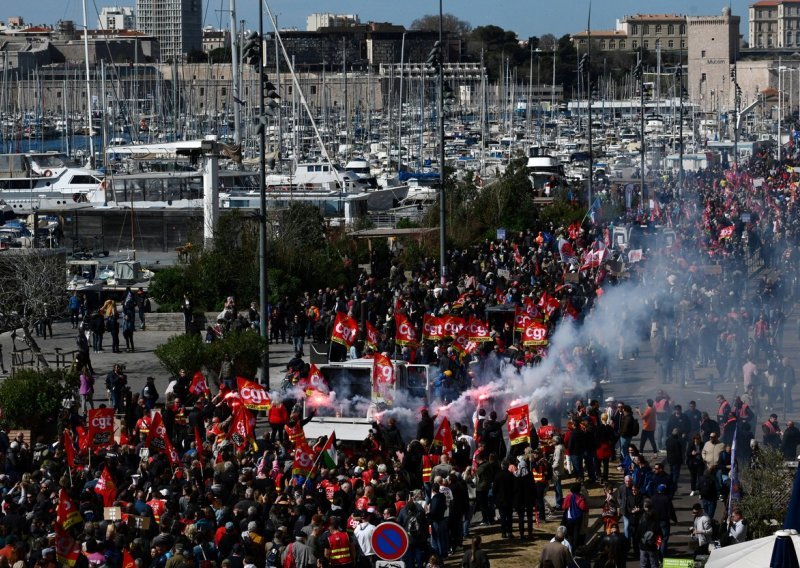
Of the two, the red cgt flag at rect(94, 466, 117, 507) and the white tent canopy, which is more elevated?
the white tent canopy

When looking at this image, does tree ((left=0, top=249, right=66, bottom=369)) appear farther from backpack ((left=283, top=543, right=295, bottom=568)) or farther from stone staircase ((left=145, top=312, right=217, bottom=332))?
backpack ((left=283, top=543, right=295, bottom=568))

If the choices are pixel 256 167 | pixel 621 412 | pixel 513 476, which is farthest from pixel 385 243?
pixel 256 167

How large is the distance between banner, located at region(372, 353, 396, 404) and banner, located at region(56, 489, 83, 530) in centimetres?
736

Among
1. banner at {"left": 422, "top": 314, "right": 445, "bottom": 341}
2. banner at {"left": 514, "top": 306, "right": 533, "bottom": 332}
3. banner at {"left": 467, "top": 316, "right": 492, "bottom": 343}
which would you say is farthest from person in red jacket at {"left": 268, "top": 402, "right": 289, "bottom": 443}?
banner at {"left": 514, "top": 306, "right": 533, "bottom": 332}

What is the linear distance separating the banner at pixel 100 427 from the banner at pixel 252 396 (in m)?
2.19

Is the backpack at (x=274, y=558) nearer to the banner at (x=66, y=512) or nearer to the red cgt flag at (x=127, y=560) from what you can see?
the red cgt flag at (x=127, y=560)

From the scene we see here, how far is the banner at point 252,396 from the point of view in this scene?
21.8 meters

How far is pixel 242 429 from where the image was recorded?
20.4 meters

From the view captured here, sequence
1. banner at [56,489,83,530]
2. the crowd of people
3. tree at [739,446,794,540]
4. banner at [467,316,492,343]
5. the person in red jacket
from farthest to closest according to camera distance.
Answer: banner at [467,316,492,343]
the person in red jacket
tree at [739,446,794,540]
banner at [56,489,83,530]
the crowd of people

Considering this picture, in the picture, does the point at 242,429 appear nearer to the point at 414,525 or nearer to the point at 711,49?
the point at 414,525

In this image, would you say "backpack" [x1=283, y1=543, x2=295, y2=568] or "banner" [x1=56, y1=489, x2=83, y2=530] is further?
"banner" [x1=56, y1=489, x2=83, y2=530]

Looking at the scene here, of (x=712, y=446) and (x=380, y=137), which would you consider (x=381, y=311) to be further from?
(x=380, y=137)

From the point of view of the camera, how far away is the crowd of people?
51.4 feet

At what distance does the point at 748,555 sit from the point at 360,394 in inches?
433
